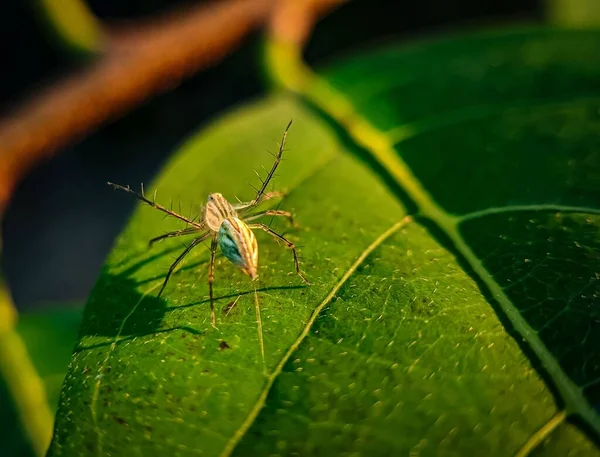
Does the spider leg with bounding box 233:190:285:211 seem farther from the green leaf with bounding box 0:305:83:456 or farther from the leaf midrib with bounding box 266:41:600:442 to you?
the green leaf with bounding box 0:305:83:456

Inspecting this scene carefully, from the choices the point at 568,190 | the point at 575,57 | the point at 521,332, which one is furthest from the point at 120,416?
the point at 575,57

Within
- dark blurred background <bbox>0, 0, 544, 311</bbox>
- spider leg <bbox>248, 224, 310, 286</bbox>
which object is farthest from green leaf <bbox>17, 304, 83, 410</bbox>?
dark blurred background <bbox>0, 0, 544, 311</bbox>

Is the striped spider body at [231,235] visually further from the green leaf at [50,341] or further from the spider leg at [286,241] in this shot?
the green leaf at [50,341]

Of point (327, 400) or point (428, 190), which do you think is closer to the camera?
point (327, 400)

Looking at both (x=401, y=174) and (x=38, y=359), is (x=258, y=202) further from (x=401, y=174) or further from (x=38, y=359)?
(x=38, y=359)

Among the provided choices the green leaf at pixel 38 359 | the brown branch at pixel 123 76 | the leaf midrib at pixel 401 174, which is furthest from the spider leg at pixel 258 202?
the brown branch at pixel 123 76

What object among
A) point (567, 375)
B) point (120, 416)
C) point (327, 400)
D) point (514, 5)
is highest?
point (514, 5)

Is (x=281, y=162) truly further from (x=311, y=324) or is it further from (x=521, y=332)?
(x=521, y=332)
